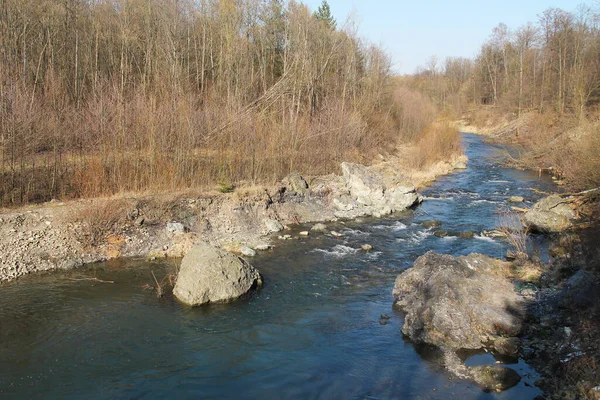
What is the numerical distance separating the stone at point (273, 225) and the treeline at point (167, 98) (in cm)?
332

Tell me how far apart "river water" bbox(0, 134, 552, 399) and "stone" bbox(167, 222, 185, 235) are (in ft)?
6.71

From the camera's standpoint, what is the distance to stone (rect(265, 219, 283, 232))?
60.5ft

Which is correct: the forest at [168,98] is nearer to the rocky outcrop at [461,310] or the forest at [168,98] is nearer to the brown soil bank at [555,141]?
the brown soil bank at [555,141]

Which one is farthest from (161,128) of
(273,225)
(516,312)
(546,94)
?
(546,94)

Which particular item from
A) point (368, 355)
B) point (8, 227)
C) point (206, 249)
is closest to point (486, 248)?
point (368, 355)

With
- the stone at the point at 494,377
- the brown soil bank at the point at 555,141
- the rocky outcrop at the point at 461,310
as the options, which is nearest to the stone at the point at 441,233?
the rocky outcrop at the point at 461,310

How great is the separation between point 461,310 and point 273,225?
942cm

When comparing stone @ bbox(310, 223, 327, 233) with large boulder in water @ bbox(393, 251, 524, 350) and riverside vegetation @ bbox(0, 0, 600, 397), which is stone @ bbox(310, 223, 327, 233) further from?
large boulder in water @ bbox(393, 251, 524, 350)

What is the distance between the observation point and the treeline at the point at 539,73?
41531 millimetres

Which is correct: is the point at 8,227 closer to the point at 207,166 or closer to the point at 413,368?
the point at 207,166

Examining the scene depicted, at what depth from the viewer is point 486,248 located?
15938mm

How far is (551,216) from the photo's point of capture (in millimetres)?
16844

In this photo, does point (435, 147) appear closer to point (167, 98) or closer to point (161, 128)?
point (167, 98)

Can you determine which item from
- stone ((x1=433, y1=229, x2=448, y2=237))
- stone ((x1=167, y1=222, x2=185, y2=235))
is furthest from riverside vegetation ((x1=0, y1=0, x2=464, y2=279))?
stone ((x1=433, y1=229, x2=448, y2=237))
